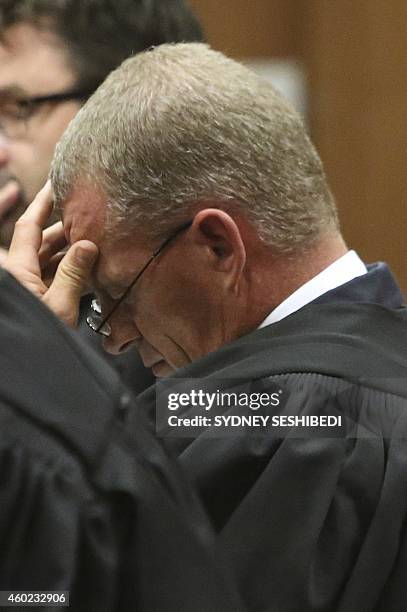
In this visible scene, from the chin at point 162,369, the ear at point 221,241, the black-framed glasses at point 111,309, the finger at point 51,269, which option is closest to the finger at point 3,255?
the finger at point 51,269

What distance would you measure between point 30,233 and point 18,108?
1.82ft

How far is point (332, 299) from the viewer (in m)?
1.87

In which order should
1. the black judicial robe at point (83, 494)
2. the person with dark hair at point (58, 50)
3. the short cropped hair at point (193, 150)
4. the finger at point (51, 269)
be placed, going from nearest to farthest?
the black judicial robe at point (83, 494)
the short cropped hair at point (193, 150)
the finger at point (51, 269)
the person with dark hair at point (58, 50)

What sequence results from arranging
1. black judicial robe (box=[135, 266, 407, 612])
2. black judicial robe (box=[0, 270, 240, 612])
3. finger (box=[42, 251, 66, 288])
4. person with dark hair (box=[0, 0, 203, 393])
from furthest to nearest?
person with dark hair (box=[0, 0, 203, 393]) → finger (box=[42, 251, 66, 288]) → black judicial robe (box=[135, 266, 407, 612]) → black judicial robe (box=[0, 270, 240, 612])

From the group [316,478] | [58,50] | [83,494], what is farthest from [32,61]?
[83,494]

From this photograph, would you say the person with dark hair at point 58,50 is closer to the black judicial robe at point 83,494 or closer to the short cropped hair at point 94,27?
the short cropped hair at point 94,27

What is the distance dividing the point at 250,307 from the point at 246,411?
247 mm

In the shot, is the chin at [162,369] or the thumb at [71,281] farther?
the chin at [162,369]

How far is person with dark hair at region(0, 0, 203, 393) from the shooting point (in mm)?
2502

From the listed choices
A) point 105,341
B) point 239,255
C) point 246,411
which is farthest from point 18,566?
point 105,341

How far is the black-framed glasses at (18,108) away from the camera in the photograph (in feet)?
8.21

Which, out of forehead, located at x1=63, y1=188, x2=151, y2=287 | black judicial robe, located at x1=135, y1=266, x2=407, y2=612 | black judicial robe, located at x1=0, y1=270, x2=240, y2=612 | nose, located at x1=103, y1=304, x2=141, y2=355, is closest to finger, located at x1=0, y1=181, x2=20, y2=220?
forehead, located at x1=63, y1=188, x2=151, y2=287

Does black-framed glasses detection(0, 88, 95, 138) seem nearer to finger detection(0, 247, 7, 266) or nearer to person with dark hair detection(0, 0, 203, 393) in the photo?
person with dark hair detection(0, 0, 203, 393)

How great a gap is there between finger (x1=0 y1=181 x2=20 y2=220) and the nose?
11.0 inches
